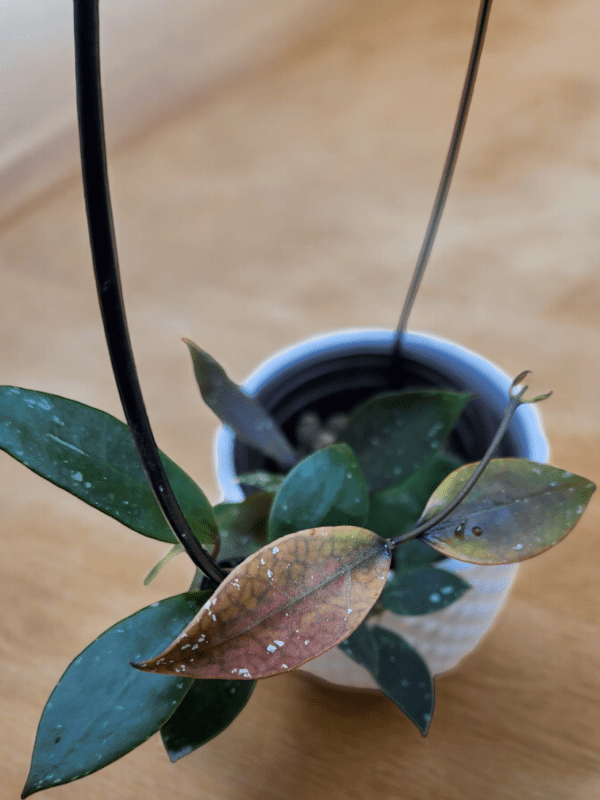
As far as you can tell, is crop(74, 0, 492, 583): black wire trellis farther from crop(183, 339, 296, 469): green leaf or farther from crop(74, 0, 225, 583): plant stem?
crop(183, 339, 296, 469): green leaf

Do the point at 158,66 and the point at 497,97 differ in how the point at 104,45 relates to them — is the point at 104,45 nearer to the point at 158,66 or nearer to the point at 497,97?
the point at 158,66

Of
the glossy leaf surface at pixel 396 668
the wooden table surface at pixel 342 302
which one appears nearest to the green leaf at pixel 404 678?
the glossy leaf surface at pixel 396 668

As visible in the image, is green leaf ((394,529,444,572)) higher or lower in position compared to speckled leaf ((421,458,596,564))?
lower

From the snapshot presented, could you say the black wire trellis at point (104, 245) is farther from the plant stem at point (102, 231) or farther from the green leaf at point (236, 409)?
the green leaf at point (236, 409)

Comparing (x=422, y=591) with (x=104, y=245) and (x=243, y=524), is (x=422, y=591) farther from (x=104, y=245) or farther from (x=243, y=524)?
(x=104, y=245)

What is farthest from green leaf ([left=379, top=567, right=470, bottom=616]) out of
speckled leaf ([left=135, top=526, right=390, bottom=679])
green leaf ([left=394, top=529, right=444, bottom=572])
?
speckled leaf ([left=135, top=526, right=390, bottom=679])
